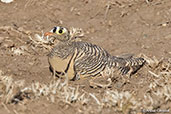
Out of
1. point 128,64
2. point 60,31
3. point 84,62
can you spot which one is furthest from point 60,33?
point 128,64

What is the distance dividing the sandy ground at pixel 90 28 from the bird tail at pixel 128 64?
0.11 metres

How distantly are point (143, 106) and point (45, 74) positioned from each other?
86.5 inches

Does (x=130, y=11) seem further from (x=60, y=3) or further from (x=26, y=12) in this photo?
(x=26, y=12)

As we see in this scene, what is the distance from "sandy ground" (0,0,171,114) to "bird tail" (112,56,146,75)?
111 millimetres

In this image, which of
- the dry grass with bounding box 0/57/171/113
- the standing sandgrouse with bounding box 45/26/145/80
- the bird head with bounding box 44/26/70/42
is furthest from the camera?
the bird head with bounding box 44/26/70/42

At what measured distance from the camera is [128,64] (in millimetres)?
5949

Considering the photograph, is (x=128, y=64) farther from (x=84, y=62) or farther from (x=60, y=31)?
(x=60, y=31)

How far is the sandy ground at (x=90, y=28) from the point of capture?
5.89 meters

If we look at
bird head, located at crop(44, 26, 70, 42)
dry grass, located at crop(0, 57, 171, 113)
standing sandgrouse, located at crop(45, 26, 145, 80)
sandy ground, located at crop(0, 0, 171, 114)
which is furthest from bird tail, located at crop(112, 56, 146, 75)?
dry grass, located at crop(0, 57, 171, 113)

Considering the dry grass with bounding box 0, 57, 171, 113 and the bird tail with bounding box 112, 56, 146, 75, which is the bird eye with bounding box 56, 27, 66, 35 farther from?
the dry grass with bounding box 0, 57, 171, 113

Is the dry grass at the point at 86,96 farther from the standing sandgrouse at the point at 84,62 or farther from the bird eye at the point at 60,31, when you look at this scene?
the bird eye at the point at 60,31

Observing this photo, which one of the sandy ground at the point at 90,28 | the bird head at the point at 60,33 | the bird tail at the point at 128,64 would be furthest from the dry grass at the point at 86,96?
the bird head at the point at 60,33

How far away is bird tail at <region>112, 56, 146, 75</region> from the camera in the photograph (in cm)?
588

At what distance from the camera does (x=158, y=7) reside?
7.58 metres
